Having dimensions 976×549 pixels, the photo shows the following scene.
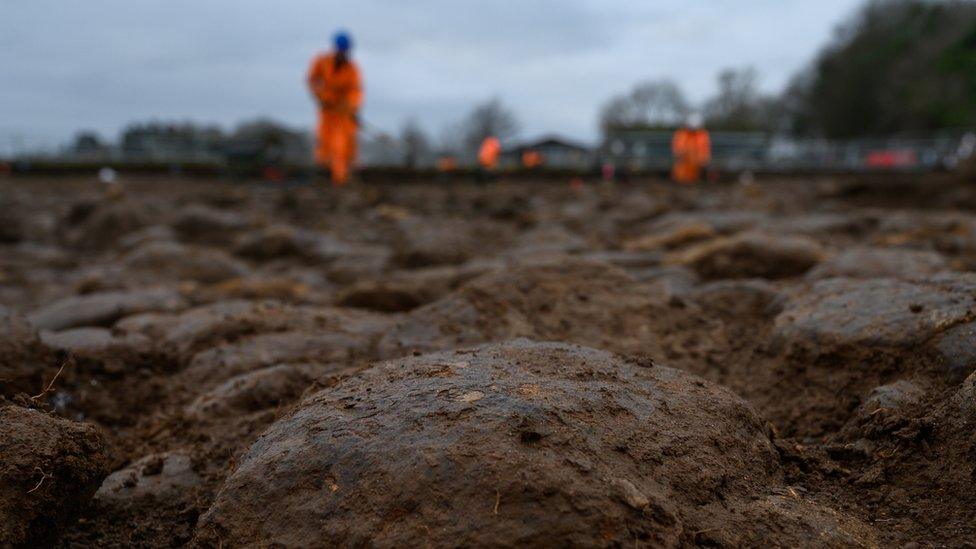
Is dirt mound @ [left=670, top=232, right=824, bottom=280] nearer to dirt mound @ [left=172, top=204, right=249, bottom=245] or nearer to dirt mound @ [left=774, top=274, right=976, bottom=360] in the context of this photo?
dirt mound @ [left=774, top=274, right=976, bottom=360]

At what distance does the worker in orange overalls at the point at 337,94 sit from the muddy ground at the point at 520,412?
698cm

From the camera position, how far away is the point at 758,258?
13.4 feet

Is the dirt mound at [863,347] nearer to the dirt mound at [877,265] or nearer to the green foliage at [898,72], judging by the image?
the dirt mound at [877,265]

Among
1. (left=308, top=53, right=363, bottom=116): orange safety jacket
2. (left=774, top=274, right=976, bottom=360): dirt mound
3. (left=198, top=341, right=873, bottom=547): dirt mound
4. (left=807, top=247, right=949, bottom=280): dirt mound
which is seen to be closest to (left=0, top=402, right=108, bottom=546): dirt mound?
(left=198, top=341, right=873, bottom=547): dirt mound

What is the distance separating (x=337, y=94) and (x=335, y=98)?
58mm

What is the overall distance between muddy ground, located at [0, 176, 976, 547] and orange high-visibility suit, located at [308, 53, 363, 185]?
6.98 m

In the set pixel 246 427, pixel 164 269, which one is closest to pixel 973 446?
pixel 246 427

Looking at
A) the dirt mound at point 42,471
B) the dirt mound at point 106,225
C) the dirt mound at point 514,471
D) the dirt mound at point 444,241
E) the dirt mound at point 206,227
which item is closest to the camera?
the dirt mound at point 514,471

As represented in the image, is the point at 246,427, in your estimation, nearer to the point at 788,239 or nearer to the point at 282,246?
the point at 788,239

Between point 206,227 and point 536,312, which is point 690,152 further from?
point 536,312

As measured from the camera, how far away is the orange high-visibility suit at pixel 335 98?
10.7 m

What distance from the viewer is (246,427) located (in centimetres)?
208

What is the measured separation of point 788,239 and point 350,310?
7.55 feet

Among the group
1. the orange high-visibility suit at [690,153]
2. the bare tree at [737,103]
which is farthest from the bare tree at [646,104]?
the orange high-visibility suit at [690,153]
